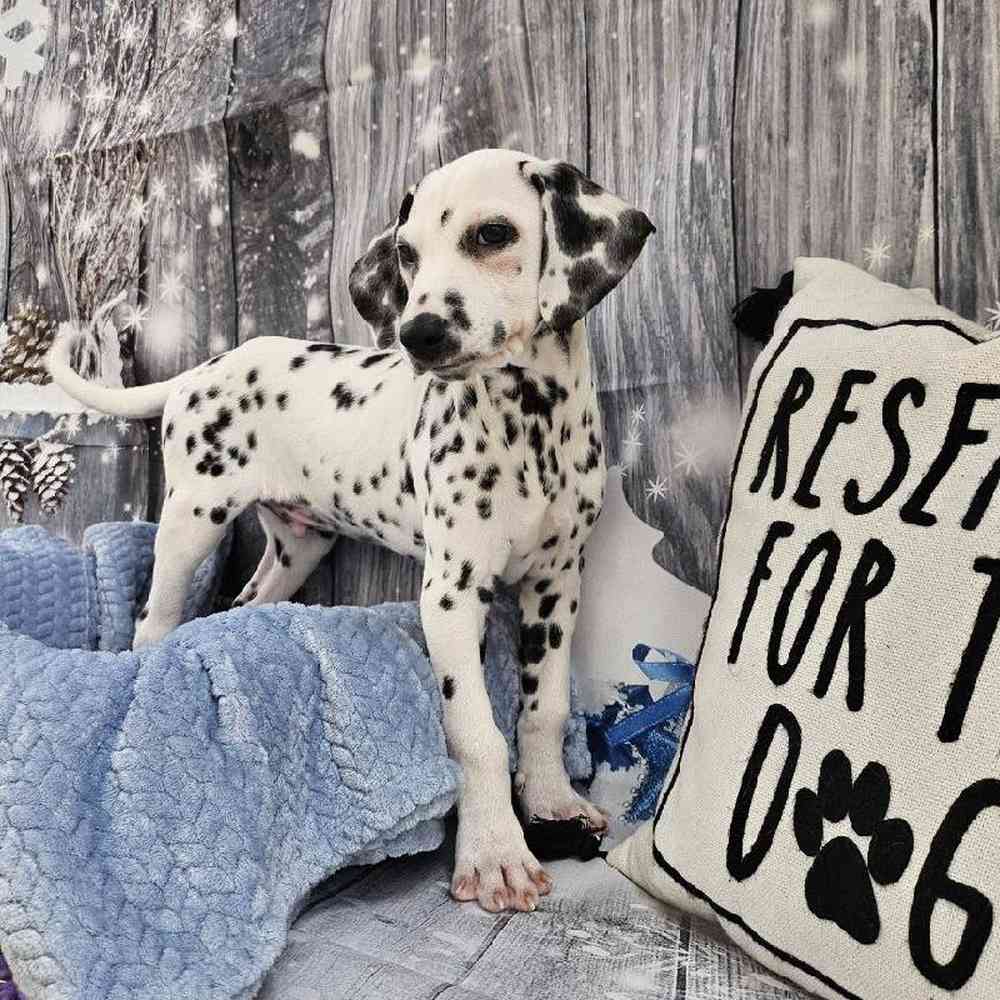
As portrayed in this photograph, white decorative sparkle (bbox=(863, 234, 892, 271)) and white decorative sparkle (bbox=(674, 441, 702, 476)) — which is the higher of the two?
white decorative sparkle (bbox=(863, 234, 892, 271))

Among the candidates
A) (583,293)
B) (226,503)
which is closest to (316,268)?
(226,503)

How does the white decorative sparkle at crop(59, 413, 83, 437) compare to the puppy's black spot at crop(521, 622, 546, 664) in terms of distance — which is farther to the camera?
the white decorative sparkle at crop(59, 413, 83, 437)

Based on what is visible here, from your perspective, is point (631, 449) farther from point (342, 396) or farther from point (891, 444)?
point (891, 444)

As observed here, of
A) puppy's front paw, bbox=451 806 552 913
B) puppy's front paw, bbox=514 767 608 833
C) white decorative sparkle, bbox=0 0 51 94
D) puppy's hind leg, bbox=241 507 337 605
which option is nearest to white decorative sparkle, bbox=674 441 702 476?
puppy's front paw, bbox=514 767 608 833

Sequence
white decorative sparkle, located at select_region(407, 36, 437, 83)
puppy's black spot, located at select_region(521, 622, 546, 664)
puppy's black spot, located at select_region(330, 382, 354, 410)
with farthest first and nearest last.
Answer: white decorative sparkle, located at select_region(407, 36, 437, 83)
puppy's black spot, located at select_region(330, 382, 354, 410)
puppy's black spot, located at select_region(521, 622, 546, 664)

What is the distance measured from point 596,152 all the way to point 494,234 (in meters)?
0.49

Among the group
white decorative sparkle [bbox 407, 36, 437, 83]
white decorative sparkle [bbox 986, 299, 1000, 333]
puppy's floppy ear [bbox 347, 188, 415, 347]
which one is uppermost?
white decorative sparkle [bbox 407, 36, 437, 83]

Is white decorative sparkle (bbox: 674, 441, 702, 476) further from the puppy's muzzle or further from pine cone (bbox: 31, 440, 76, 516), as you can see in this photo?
pine cone (bbox: 31, 440, 76, 516)

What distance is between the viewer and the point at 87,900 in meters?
1.03

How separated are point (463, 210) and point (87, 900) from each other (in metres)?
0.98

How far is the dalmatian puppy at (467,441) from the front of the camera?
133cm

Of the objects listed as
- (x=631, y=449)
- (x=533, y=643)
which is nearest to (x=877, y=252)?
(x=631, y=449)

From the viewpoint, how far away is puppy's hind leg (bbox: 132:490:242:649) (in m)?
1.90

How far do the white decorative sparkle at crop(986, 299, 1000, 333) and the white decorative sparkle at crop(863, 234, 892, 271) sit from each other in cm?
17
